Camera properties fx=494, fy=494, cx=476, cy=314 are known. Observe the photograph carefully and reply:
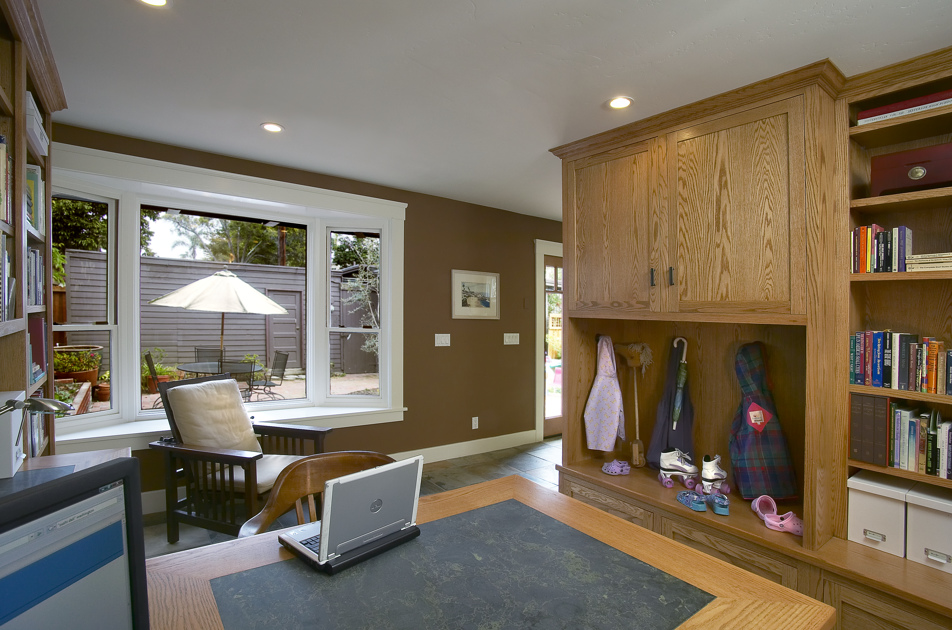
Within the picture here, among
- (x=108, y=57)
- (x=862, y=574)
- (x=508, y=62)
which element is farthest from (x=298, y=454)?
(x=862, y=574)

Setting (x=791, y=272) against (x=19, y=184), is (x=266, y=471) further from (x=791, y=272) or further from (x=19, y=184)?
(x=791, y=272)

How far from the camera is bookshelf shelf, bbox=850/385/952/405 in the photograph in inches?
72.7

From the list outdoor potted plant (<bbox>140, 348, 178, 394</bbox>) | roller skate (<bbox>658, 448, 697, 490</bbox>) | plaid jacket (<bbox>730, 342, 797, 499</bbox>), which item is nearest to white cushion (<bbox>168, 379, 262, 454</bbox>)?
outdoor potted plant (<bbox>140, 348, 178, 394</bbox>)

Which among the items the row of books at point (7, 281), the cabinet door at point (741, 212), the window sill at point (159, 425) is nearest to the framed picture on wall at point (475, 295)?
the window sill at point (159, 425)

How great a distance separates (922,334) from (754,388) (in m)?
0.67

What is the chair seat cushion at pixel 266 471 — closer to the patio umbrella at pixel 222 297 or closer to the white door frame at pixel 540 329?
the patio umbrella at pixel 222 297

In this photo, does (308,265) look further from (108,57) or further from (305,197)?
(108,57)

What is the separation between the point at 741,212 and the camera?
222 cm

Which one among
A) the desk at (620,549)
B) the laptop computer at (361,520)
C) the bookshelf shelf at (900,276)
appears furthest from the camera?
the bookshelf shelf at (900,276)

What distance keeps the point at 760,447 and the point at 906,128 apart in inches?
58.7

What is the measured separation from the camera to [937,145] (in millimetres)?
1984

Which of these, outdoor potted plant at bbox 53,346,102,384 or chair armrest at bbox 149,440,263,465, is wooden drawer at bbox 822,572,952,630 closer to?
chair armrest at bbox 149,440,263,465

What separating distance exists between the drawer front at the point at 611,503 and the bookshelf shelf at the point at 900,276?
143 cm

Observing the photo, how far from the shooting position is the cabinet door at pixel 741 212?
207 cm
